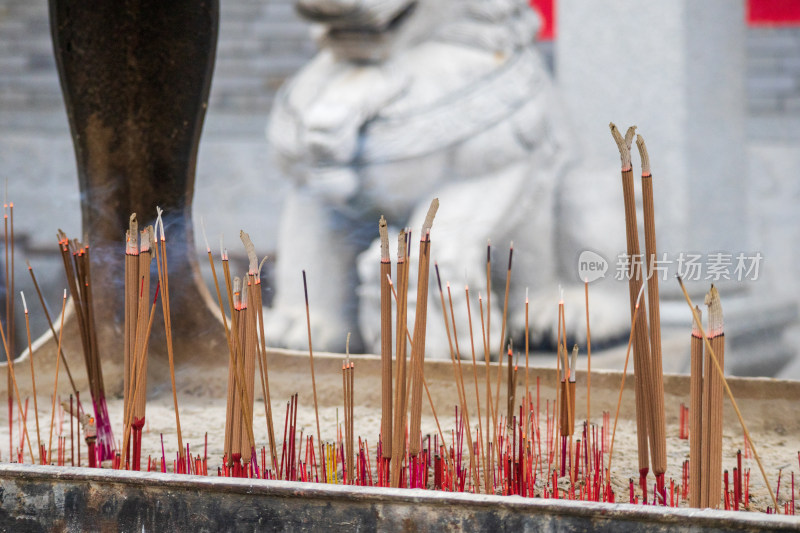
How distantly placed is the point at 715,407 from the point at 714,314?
64 mm

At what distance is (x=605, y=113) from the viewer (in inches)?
83.1

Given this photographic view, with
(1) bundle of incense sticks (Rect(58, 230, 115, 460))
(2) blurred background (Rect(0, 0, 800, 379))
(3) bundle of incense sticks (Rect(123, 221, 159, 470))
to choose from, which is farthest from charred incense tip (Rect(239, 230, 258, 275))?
(2) blurred background (Rect(0, 0, 800, 379))

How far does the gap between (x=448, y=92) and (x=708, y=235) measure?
68 centimetres

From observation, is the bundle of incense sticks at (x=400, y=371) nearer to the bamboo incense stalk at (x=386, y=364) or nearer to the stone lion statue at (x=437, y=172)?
the bamboo incense stalk at (x=386, y=364)

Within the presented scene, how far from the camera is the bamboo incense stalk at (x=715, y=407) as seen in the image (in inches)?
24.1

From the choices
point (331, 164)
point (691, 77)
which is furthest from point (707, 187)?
point (331, 164)

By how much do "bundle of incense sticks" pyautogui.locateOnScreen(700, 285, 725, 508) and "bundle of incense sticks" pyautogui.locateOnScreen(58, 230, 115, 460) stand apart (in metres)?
0.54

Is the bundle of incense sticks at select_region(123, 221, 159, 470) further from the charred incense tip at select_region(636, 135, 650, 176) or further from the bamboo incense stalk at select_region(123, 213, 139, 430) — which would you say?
the charred incense tip at select_region(636, 135, 650, 176)

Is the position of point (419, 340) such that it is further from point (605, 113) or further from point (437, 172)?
point (605, 113)

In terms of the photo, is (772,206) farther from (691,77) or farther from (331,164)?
(331,164)

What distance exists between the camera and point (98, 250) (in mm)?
1222

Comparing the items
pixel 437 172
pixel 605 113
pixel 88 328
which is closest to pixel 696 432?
pixel 88 328

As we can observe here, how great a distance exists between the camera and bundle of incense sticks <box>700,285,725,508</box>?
0.62 metres

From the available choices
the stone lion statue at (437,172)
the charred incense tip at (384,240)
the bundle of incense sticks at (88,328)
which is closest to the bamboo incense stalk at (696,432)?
the charred incense tip at (384,240)
